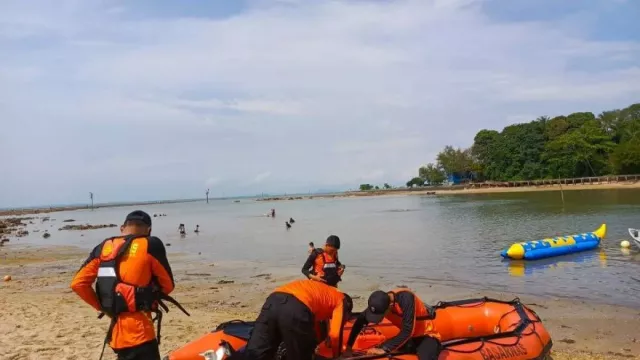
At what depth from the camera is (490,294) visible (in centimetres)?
1089

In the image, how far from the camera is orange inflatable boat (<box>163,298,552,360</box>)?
15.2 feet

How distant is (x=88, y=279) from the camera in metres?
3.52

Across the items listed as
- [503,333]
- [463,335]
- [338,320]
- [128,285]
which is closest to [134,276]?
[128,285]

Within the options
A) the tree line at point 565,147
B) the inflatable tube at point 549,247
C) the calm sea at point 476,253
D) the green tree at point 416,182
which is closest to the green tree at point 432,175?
the green tree at point 416,182

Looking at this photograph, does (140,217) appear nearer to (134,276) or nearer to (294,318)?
(134,276)

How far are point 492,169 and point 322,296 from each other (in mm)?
76192

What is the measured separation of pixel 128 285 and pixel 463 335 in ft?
14.1

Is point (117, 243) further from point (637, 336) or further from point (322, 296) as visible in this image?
point (637, 336)

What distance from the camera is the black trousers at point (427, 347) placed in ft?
15.1

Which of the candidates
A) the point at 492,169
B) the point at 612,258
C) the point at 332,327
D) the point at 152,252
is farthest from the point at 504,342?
the point at 492,169

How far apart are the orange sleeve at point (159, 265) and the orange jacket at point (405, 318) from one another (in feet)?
7.03

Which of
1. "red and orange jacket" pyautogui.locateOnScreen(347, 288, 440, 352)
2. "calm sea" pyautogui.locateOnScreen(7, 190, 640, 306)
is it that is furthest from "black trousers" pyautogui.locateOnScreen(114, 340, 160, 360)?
"calm sea" pyautogui.locateOnScreen(7, 190, 640, 306)

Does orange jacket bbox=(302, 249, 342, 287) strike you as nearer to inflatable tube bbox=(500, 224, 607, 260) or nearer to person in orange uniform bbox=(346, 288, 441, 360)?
person in orange uniform bbox=(346, 288, 441, 360)

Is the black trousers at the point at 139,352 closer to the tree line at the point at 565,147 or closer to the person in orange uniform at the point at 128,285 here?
the person in orange uniform at the point at 128,285
